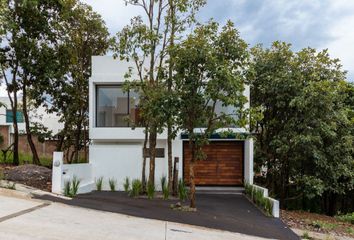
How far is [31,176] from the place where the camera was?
14102mm

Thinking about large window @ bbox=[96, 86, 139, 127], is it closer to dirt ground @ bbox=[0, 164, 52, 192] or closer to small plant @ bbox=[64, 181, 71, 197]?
dirt ground @ bbox=[0, 164, 52, 192]

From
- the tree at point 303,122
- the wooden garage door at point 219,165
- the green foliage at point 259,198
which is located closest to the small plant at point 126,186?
the wooden garage door at point 219,165

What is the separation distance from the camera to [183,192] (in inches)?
553

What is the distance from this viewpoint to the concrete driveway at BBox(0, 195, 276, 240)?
747cm

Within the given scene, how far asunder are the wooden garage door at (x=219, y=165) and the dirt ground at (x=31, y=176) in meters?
6.35

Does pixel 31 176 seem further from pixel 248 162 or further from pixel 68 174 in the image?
pixel 248 162

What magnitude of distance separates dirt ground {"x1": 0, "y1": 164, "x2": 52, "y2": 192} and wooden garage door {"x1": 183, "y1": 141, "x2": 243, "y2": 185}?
6.35m

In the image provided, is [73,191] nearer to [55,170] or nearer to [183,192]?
[55,170]

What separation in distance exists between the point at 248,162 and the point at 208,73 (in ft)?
22.8

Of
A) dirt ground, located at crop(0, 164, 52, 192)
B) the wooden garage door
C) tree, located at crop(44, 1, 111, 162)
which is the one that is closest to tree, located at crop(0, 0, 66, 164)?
tree, located at crop(44, 1, 111, 162)

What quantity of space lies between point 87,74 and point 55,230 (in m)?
12.2

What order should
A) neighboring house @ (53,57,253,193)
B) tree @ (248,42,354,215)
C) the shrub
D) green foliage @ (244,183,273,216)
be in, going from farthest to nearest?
neighboring house @ (53,57,253,193) < tree @ (248,42,354,215) < the shrub < green foliage @ (244,183,273,216)

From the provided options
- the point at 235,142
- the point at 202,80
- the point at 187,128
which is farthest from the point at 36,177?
the point at 235,142

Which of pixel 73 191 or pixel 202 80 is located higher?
pixel 202 80
